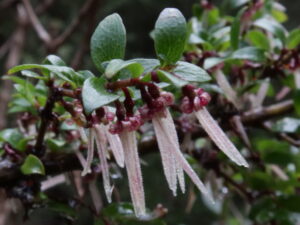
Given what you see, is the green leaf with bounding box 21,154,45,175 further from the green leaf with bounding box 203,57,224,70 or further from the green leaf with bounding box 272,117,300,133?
the green leaf with bounding box 272,117,300,133

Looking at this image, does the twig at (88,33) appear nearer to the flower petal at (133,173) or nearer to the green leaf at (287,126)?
the green leaf at (287,126)

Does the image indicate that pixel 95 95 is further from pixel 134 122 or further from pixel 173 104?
pixel 173 104

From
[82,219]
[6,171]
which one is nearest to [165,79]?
[6,171]

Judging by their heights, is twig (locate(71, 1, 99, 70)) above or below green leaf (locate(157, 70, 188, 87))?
below

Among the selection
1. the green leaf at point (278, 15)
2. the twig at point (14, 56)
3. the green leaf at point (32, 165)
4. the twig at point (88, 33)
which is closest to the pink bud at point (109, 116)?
the green leaf at point (32, 165)

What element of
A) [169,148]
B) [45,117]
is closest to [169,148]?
[169,148]

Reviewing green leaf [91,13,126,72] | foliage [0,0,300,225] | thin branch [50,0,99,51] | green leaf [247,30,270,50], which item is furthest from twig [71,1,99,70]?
green leaf [91,13,126,72]
